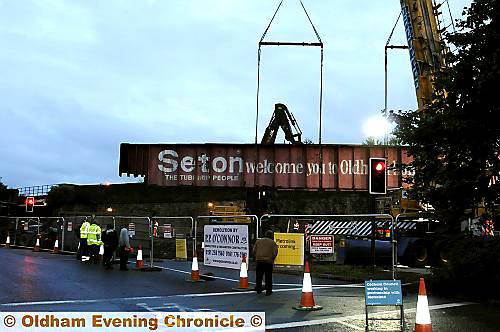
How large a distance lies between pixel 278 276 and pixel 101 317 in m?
8.64

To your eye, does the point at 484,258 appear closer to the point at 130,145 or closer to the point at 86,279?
the point at 86,279

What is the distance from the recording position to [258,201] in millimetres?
24250

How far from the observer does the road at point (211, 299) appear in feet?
33.1

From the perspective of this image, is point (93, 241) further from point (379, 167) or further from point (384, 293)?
point (384, 293)

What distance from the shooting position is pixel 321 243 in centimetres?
1764

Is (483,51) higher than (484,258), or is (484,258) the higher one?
(483,51)

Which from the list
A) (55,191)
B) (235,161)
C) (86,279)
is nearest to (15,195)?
(55,191)

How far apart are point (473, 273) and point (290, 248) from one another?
6010 millimetres

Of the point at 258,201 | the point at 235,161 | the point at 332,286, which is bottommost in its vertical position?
the point at 332,286

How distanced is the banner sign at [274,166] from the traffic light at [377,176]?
16989 mm

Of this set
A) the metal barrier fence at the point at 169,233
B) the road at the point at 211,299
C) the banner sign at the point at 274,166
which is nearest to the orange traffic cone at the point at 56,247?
the metal barrier fence at the point at 169,233

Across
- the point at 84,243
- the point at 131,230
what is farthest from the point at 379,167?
the point at 131,230

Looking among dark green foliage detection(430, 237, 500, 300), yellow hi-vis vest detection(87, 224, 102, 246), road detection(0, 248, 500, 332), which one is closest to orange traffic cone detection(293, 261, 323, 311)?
road detection(0, 248, 500, 332)

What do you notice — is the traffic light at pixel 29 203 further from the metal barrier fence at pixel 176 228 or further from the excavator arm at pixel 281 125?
the excavator arm at pixel 281 125
